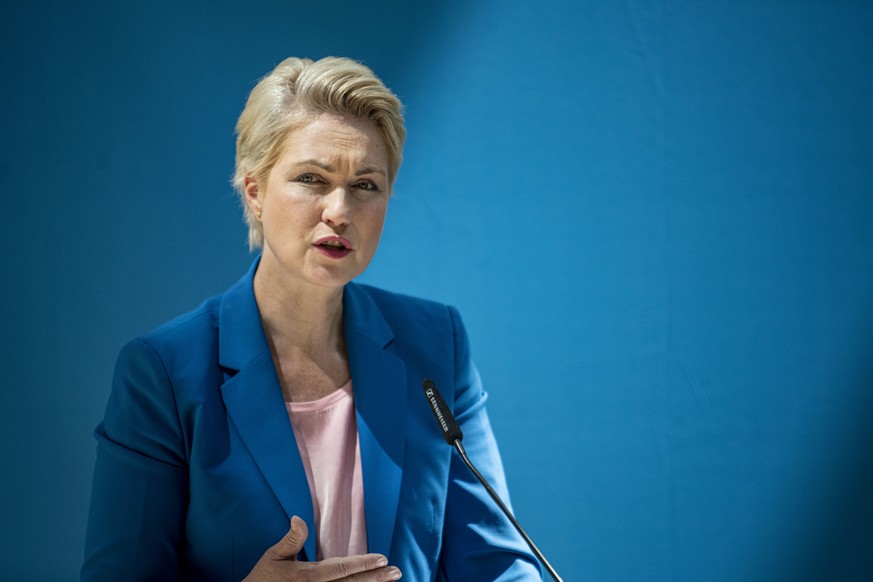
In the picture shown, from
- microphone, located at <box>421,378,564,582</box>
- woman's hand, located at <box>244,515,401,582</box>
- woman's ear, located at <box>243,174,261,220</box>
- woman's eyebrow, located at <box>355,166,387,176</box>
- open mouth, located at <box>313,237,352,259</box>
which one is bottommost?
woman's hand, located at <box>244,515,401,582</box>

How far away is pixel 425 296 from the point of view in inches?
73.0

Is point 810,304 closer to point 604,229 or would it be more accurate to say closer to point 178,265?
point 604,229

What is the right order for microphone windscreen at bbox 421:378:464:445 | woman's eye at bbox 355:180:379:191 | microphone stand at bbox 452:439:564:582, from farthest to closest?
woman's eye at bbox 355:180:379:191, microphone windscreen at bbox 421:378:464:445, microphone stand at bbox 452:439:564:582

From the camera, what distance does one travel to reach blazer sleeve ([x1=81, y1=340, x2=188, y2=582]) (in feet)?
4.22

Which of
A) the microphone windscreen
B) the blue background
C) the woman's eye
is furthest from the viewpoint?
the blue background

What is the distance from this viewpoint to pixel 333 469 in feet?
4.71

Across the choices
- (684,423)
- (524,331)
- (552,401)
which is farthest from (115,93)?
(684,423)

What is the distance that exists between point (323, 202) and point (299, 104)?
0.51ft

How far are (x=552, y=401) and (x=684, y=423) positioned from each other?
0.28 meters

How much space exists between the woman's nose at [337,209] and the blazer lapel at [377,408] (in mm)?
237

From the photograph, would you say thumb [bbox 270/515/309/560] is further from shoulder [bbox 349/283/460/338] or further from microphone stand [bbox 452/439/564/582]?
shoulder [bbox 349/283/460/338]

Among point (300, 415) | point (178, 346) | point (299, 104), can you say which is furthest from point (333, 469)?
point (299, 104)

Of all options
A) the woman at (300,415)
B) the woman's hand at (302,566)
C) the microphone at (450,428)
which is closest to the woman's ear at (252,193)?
the woman at (300,415)

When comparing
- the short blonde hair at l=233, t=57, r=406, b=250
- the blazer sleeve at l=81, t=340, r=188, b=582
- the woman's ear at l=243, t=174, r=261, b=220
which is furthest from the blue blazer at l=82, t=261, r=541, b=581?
the short blonde hair at l=233, t=57, r=406, b=250
